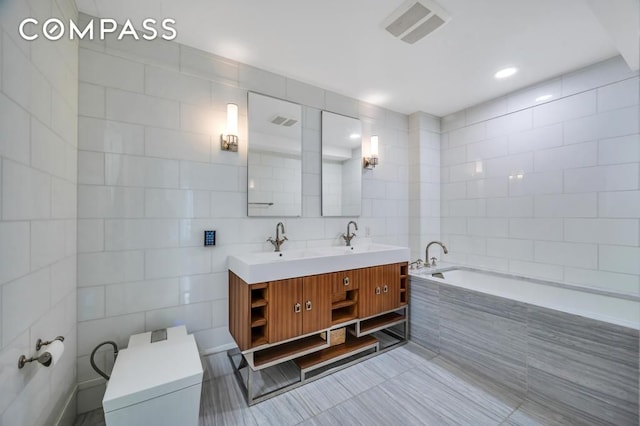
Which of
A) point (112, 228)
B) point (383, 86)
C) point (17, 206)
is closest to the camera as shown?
point (17, 206)

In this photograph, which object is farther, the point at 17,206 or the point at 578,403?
the point at 578,403

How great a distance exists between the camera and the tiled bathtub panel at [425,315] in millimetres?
2332

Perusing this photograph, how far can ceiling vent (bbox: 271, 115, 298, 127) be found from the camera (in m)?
2.29

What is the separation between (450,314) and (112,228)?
2.69 m

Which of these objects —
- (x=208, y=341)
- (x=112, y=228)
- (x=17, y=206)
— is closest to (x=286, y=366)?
(x=208, y=341)

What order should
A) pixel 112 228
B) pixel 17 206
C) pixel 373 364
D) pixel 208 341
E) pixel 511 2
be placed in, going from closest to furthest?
pixel 17 206 → pixel 511 2 → pixel 112 228 → pixel 208 341 → pixel 373 364

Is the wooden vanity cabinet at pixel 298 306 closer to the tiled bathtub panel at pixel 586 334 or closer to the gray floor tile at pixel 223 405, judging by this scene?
the gray floor tile at pixel 223 405

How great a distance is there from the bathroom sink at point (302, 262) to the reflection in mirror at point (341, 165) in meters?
0.46

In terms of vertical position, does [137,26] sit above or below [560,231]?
above

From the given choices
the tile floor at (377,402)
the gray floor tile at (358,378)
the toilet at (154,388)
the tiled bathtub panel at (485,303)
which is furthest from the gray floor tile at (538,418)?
the toilet at (154,388)

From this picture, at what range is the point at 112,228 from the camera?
168 cm

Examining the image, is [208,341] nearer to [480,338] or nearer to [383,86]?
[480,338]

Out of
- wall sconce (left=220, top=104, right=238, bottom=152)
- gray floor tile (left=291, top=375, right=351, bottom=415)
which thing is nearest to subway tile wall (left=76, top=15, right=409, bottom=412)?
wall sconce (left=220, top=104, right=238, bottom=152)

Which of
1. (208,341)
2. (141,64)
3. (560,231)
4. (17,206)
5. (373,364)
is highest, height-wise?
(141,64)
